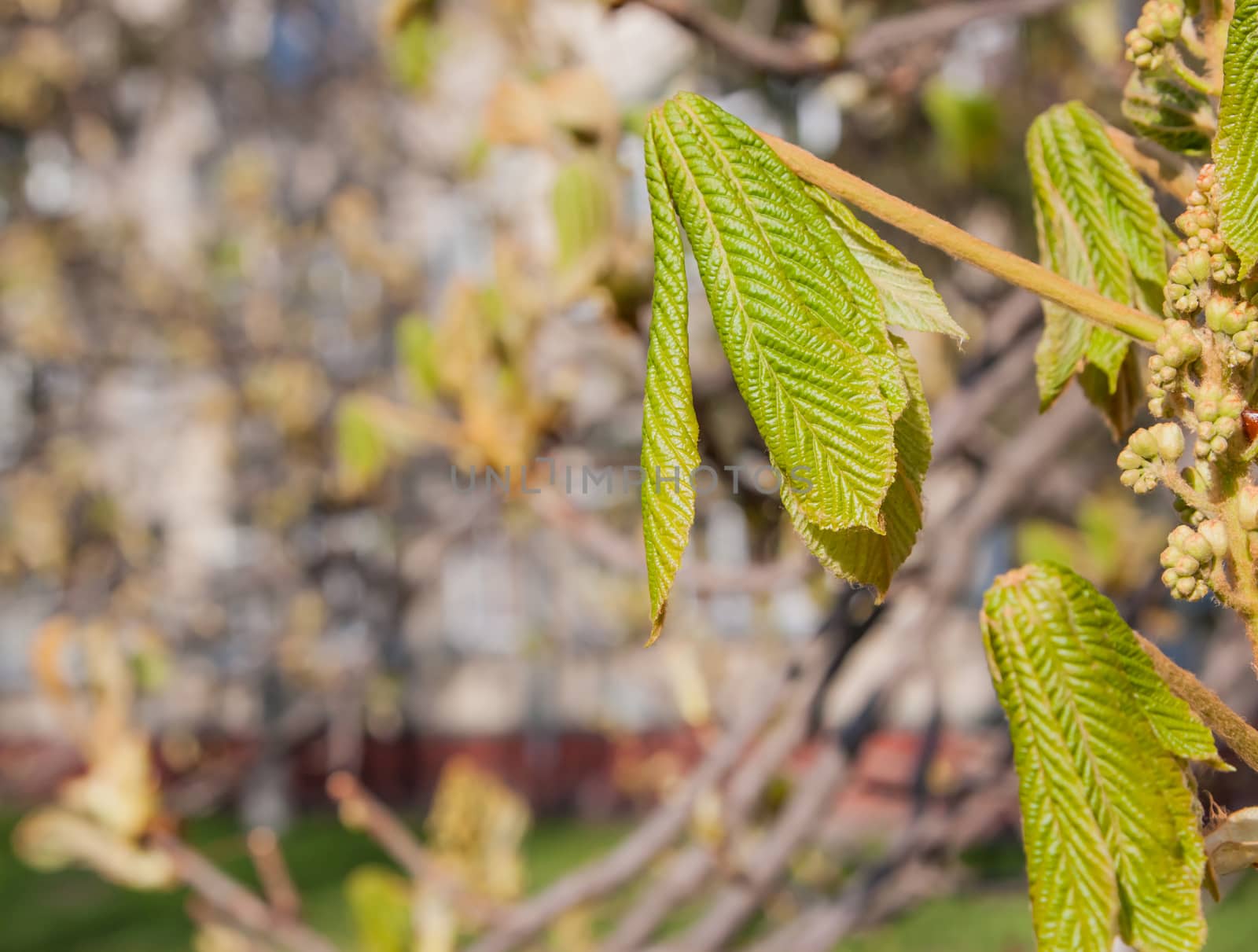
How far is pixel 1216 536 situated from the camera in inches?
16.0

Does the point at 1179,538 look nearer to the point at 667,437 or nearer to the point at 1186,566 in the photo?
the point at 1186,566

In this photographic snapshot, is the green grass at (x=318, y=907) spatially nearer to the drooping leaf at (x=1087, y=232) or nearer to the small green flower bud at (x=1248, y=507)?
the drooping leaf at (x=1087, y=232)

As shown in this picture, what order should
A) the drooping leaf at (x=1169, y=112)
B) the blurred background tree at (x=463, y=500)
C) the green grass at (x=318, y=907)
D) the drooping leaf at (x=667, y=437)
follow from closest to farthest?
the drooping leaf at (x=667, y=437) < the drooping leaf at (x=1169, y=112) < the blurred background tree at (x=463, y=500) < the green grass at (x=318, y=907)

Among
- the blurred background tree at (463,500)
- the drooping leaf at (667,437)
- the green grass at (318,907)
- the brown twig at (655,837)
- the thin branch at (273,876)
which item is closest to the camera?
the drooping leaf at (667,437)

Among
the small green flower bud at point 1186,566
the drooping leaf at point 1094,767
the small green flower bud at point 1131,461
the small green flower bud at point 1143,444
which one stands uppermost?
the small green flower bud at point 1143,444

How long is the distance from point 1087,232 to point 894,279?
6.2 inches

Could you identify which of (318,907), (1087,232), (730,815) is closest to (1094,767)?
(1087,232)

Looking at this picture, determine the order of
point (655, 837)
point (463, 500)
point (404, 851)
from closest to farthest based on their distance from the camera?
point (655, 837), point (404, 851), point (463, 500)

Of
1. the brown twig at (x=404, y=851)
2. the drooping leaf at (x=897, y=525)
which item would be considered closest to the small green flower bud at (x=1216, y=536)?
the drooping leaf at (x=897, y=525)

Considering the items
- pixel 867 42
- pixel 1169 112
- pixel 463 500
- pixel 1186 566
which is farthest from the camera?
pixel 463 500

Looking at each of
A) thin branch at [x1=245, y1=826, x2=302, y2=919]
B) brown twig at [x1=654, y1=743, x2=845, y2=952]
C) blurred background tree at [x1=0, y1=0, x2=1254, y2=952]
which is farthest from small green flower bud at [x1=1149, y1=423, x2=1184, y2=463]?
thin branch at [x1=245, y1=826, x2=302, y2=919]

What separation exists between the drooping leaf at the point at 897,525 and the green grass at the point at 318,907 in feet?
11.7

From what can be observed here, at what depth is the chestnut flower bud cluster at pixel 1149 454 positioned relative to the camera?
0.42 meters

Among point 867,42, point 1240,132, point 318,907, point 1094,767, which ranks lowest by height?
point 318,907
